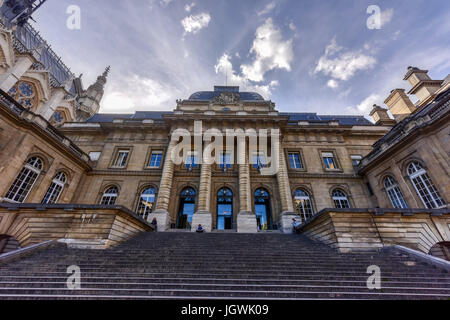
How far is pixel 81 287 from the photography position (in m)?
4.32

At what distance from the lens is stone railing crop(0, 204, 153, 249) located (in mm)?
7452

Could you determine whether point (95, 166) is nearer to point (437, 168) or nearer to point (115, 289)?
point (115, 289)

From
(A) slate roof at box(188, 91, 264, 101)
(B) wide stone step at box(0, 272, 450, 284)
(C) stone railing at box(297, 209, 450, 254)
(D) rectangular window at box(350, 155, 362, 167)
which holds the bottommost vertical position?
(B) wide stone step at box(0, 272, 450, 284)

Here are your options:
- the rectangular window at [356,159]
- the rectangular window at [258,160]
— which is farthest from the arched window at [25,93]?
the rectangular window at [356,159]

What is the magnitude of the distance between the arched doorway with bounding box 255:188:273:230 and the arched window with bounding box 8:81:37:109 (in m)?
26.9

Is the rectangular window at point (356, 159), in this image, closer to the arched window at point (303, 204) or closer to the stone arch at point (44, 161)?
the arched window at point (303, 204)

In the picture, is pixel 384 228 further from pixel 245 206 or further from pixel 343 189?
pixel 343 189

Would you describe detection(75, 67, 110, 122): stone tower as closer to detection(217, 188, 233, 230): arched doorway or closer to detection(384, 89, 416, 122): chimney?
detection(217, 188, 233, 230): arched doorway

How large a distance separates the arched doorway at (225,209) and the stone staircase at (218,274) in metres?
7.58

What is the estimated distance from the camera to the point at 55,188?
13.6m

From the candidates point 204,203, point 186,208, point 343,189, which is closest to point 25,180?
point 186,208

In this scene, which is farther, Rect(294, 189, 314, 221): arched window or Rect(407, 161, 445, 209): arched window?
Rect(294, 189, 314, 221): arched window

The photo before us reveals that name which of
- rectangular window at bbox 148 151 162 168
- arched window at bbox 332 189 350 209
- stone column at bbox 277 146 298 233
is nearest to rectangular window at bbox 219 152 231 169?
stone column at bbox 277 146 298 233

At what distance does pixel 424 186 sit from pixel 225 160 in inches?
554
